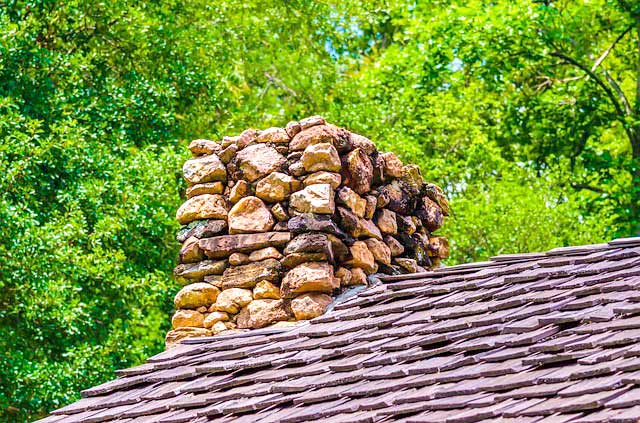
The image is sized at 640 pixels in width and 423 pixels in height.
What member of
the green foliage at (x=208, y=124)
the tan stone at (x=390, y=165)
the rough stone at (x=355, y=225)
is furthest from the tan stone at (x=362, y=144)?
the green foliage at (x=208, y=124)

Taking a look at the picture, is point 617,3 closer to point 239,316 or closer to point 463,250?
point 463,250

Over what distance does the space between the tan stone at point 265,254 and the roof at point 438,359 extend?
0.41 metres

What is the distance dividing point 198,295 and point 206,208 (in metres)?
0.45

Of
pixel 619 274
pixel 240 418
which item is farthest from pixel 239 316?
pixel 619 274

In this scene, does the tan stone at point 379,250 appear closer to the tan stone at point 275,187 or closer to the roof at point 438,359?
the roof at point 438,359

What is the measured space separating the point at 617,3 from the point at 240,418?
1478cm

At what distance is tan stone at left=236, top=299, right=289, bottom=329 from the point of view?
604cm

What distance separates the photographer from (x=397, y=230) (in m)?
6.67

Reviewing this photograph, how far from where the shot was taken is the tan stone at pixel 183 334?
626 centimetres

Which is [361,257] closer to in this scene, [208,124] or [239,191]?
[239,191]

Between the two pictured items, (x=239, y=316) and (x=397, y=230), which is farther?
(x=397, y=230)

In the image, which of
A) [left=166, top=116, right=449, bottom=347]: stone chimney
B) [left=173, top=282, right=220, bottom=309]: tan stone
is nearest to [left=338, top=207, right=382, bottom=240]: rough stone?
[left=166, top=116, right=449, bottom=347]: stone chimney

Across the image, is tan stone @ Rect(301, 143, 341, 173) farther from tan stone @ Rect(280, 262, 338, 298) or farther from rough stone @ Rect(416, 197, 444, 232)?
rough stone @ Rect(416, 197, 444, 232)

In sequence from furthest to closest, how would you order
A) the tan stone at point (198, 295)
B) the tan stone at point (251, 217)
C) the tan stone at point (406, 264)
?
1. the tan stone at point (406, 264)
2. the tan stone at point (198, 295)
3. the tan stone at point (251, 217)
